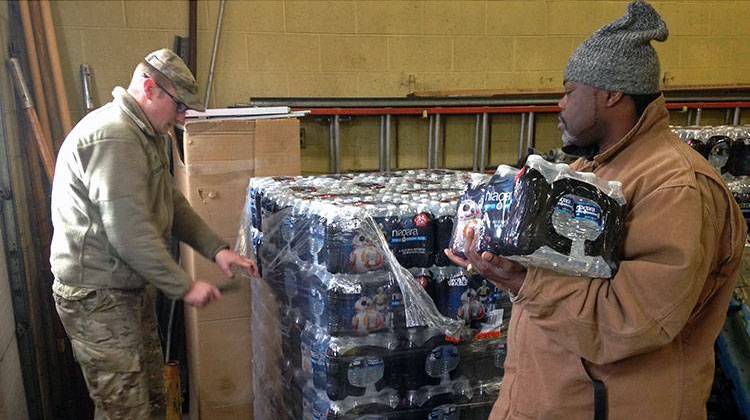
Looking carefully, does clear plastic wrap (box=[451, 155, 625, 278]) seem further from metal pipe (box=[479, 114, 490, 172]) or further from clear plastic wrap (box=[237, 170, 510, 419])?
metal pipe (box=[479, 114, 490, 172])

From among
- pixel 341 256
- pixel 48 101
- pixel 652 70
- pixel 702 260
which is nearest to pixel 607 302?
pixel 702 260

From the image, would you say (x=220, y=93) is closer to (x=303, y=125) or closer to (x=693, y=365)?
(x=303, y=125)

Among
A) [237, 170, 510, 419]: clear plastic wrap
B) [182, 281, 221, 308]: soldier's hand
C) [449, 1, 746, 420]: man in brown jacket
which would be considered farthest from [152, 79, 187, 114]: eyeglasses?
[449, 1, 746, 420]: man in brown jacket

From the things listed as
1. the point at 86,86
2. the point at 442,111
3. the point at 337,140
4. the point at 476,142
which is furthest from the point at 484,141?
the point at 86,86

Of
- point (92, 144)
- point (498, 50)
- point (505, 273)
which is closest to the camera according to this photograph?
point (505, 273)

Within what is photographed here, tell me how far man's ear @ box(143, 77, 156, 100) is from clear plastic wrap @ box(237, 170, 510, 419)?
608 millimetres

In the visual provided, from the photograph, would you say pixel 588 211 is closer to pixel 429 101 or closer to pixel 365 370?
pixel 365 370

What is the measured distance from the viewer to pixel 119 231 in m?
2.01

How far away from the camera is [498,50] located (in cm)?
418

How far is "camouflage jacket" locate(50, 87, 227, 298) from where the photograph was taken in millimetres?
2002

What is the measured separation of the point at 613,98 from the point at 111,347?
6.43 ft

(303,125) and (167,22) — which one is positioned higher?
(167,22)

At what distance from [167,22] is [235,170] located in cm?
140

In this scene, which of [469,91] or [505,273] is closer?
[505,273]
